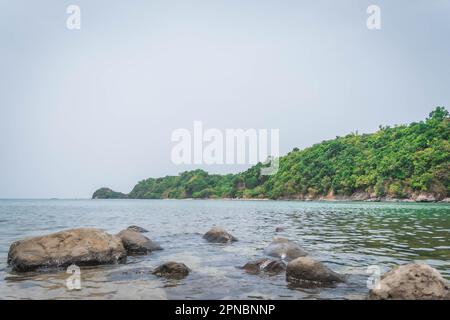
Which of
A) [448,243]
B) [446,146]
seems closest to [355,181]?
[446,146]

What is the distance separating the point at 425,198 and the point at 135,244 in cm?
8989

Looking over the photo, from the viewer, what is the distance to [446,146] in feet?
299

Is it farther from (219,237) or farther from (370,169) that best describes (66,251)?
(370,169)

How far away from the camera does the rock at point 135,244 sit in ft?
46.7

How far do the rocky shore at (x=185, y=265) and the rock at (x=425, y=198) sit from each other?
85.8 meters

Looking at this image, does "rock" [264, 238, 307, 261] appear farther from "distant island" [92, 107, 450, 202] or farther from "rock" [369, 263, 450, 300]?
"distant island" [92, 107, 450, 202]

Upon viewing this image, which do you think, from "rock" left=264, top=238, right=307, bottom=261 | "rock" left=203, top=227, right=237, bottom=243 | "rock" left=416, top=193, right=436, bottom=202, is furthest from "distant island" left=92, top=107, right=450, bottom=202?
"rock" left=264, top=238, right=307, bottom=261

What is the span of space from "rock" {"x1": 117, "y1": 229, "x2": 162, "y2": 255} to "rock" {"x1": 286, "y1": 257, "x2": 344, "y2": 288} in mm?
6855

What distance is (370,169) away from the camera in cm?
11275

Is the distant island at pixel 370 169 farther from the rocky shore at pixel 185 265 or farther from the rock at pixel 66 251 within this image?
the rock at pixel 66 251

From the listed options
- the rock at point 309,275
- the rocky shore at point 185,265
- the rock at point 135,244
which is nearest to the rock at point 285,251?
the rocky shore at point 185,265

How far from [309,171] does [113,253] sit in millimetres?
131281

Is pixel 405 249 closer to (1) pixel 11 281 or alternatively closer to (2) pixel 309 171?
(1) pixel 11 281

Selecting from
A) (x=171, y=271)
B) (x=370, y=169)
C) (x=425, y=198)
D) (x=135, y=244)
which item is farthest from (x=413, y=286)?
(x=370, y=169)
